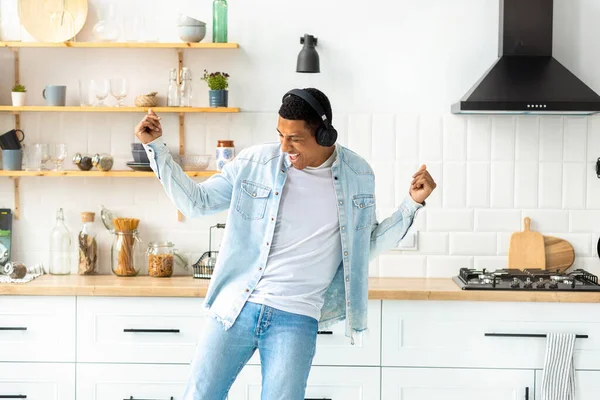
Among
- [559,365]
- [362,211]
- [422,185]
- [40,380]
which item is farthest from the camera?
[40,380]

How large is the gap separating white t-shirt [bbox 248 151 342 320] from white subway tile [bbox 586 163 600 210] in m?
1.79

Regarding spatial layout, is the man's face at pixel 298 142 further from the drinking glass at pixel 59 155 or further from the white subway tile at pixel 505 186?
the drinking glass at pixel 59 155

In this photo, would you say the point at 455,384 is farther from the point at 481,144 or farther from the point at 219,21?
the point at 219,21

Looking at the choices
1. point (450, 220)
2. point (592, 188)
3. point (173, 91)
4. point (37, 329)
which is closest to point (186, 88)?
point (173, 91)

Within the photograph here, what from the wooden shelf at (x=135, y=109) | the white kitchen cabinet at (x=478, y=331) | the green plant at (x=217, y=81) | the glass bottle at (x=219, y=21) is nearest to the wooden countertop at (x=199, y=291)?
the white kitchen cabinet at (x=478, y=331)

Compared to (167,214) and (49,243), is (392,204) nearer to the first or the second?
(167,214)

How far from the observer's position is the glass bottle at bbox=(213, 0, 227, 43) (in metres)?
4.02

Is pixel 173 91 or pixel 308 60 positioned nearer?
pixel 308 60

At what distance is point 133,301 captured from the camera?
3.71m

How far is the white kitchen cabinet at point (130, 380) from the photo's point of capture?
3.70 metres

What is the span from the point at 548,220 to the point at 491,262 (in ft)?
1.12

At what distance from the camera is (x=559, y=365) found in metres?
3.62

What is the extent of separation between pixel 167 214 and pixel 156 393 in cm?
92

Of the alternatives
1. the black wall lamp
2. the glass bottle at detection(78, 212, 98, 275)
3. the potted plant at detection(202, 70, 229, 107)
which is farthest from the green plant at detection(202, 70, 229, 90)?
the glass bottle at detection(78, 212, 98, 275)
